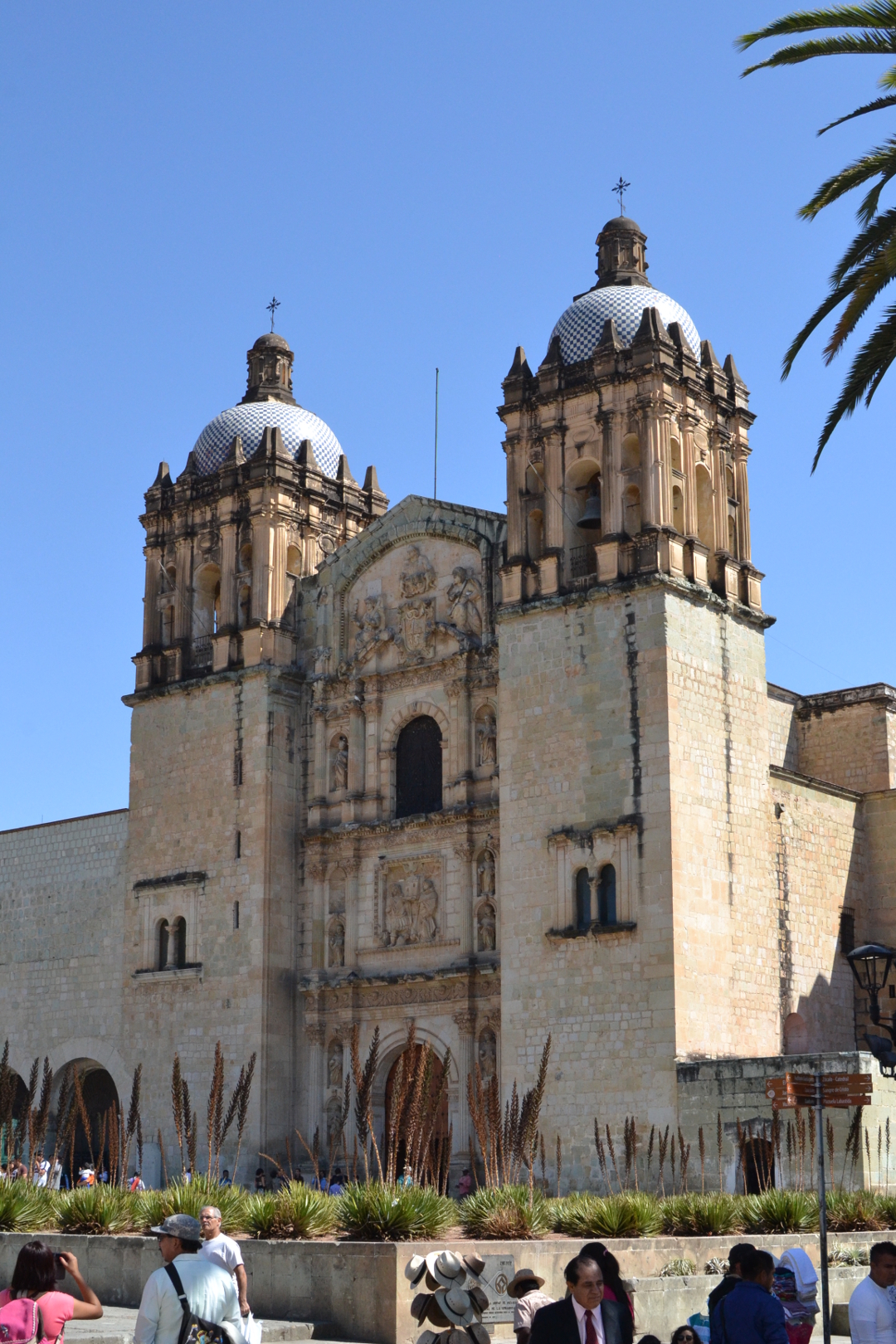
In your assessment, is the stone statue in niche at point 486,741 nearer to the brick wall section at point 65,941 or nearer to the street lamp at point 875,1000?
the brick wall section at point 65,941

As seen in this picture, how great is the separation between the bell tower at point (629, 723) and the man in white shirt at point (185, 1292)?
1838 centimetres

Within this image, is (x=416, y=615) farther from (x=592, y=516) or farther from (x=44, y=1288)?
(x=44, y=1288)

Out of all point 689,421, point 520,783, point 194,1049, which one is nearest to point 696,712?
point 520,783

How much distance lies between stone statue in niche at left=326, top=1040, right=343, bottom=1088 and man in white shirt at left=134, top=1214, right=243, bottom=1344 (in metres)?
23.4

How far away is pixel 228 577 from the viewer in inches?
1388

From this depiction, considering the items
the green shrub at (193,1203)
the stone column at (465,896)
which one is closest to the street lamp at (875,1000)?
the green shrub at (193,1203)

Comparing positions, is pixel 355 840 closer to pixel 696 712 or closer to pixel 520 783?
pixel 520 783

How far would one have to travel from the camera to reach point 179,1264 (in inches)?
342

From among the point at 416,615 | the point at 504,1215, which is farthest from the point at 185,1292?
the point at 416,615

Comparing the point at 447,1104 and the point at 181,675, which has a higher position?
the point at 181,675

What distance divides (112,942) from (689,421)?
51.0ft

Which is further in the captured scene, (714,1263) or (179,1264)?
(714,1263)

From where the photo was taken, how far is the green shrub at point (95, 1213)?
18.5 meters

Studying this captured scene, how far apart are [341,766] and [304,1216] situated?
17064mm
